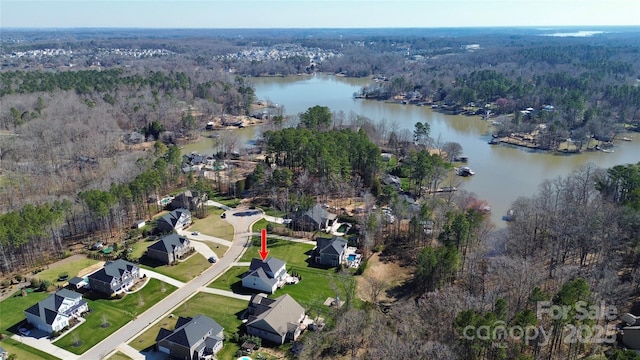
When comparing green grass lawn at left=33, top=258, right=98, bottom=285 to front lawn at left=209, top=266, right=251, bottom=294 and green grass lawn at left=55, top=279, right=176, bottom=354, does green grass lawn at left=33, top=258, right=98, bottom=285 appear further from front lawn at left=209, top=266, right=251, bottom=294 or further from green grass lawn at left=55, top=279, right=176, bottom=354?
front lawn at left=209, top=266, right=251, bottom=294

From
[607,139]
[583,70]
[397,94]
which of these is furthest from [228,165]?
[583,70]

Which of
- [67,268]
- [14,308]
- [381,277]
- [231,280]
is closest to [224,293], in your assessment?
[231,280]

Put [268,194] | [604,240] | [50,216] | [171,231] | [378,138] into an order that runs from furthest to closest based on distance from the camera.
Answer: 1. [378,138]
2. [268,194]
3. [171,231]
4. [50,216]
5. [604,240]

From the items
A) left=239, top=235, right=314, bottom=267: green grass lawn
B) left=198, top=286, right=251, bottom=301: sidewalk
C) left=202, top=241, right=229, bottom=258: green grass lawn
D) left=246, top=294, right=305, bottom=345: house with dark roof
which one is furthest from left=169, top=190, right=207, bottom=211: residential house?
left=246, top=294, right=305, bottom=345: house with dark roof

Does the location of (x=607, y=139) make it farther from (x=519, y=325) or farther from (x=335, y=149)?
(x=519, y=325)

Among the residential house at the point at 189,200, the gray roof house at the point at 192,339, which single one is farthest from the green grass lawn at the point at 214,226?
the gray roof house at the point at 192,339

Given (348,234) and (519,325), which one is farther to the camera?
(348,234)
